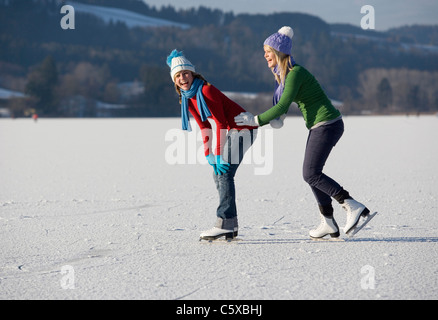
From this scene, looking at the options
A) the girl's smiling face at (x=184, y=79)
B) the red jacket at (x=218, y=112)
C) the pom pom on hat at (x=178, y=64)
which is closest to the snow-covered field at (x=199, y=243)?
the red jacket at (x=218, y=112)

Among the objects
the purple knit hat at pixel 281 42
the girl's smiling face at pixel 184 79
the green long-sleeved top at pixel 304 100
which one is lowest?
the green long-sleeved top at pixel 304 100

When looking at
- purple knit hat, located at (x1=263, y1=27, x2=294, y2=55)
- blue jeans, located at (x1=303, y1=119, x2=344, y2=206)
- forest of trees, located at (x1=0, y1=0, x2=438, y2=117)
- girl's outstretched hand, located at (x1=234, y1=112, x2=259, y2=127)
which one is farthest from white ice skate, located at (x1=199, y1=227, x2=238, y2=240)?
forest of trees, located at (x1=0, y1=0, x2=438, y2=117)

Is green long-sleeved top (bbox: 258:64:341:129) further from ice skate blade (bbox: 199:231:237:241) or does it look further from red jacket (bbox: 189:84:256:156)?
ice skate blade (bbox: 199:231:237:241)

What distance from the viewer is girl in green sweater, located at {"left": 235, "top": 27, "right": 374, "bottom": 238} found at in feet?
13.6

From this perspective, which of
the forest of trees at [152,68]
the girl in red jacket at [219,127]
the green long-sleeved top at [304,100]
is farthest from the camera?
the forest of trees at [152,68]

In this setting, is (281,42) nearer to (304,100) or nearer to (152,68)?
(304,100)

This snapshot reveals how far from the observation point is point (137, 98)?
353 feet

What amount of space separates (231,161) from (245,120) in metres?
0.46

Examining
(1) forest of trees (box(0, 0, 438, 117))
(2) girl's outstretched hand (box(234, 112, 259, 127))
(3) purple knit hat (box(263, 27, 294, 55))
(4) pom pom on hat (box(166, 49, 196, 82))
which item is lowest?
(2) girl's outstretched hand (box(234, 112, 259, 127))

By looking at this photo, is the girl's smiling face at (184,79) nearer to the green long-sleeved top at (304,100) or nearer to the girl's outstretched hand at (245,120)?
the girl's outstretched hand at (245,120)

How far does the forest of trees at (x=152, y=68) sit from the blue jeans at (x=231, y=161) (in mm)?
77418

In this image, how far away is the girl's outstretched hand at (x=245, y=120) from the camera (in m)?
4.15

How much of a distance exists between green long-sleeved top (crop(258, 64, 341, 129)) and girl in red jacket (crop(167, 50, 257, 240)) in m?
0.35

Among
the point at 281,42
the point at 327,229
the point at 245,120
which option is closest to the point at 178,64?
the point at 245,120
